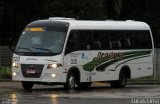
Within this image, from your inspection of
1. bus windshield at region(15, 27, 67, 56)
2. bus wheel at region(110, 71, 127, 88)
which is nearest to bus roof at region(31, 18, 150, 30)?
bus windshield at region(15, 27, 67, 56)

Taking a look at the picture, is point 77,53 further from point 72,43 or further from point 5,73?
point 5,73

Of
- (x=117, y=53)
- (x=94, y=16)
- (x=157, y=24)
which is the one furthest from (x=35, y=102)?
(x=157, y=24)

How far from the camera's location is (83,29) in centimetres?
2862

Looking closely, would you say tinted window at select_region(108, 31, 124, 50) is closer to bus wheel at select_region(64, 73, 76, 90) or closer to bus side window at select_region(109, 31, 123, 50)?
bus side window at select_region(109, 31, 123, 50)

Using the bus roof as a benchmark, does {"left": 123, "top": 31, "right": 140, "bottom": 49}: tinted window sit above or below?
below

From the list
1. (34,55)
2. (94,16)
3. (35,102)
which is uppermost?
(94,16)

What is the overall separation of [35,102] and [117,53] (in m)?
11.2

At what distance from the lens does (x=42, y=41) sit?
26922mm

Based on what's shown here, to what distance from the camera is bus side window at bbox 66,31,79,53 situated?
27.0 m

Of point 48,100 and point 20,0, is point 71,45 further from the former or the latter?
point 20,0

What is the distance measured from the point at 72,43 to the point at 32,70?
210 centimetres

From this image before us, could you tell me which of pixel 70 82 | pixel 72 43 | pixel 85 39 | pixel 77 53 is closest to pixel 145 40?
pixel 85 39

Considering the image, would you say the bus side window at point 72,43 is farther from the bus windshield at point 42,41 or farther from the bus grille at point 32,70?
the bus grille at point 32,70

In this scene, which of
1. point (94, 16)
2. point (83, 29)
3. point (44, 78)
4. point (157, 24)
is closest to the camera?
point (44, 78)
